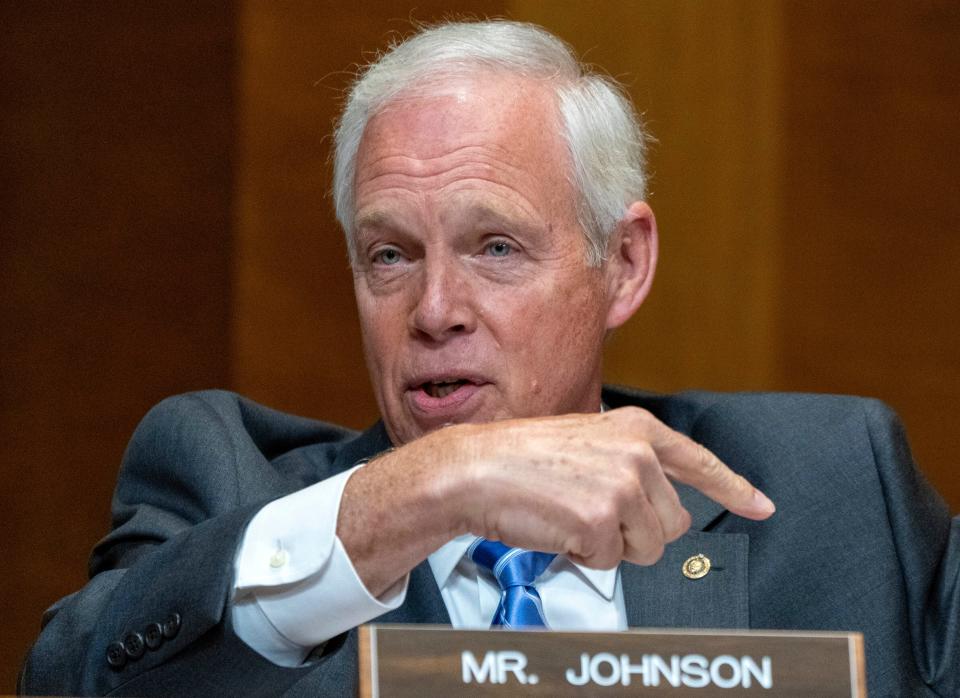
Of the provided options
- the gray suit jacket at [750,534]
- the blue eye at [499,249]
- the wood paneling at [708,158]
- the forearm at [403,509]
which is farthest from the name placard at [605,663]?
the wood paneling at [708,158]

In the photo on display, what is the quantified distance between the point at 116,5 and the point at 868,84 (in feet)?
4.76

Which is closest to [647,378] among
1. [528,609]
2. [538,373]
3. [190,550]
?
[538,373]

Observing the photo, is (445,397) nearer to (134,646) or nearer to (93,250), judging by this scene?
(134,646)

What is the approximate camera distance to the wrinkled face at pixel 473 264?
6.49ft

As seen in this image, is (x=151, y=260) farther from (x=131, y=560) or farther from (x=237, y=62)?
(x=131, y=560)

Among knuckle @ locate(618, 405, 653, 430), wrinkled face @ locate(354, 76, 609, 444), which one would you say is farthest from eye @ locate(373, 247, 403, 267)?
knuckle @ locate(618, 405, 653, 430)

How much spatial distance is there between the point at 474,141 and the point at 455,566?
0.54 m

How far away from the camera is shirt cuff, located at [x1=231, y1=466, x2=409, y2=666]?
1517mm

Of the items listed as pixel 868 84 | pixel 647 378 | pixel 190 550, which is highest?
pixel 868 84

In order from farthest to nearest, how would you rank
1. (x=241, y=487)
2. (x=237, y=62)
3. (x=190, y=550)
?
(x=237, y=62), (x=241, y=487), (x=190, y=550)

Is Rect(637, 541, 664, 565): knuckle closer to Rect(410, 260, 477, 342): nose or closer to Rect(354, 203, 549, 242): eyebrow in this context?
Rect(410, 260, 477, 342): nose

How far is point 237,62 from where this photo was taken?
9.57 feet

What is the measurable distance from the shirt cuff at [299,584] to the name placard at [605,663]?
0.36m

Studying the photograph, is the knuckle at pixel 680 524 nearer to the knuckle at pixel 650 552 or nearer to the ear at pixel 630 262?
the knuckle at pixel 650 552
